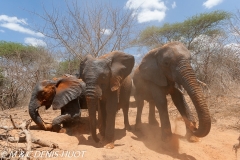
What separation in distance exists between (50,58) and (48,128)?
9878 mm

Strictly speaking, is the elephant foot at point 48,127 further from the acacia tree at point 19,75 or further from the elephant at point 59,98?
the acacia tree at point 19,75

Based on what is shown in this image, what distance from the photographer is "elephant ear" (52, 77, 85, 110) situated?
6332 mm

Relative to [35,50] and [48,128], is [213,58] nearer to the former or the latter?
Result: [48,128]

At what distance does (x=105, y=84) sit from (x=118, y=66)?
2.00 ft

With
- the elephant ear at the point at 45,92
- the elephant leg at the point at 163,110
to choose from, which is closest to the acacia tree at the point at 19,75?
the elephant ear at the point at 45,92

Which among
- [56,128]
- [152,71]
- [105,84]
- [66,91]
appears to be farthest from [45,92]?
[152,71]

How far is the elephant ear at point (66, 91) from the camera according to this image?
6.33m

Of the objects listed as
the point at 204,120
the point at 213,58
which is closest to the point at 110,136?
the point at 204,120

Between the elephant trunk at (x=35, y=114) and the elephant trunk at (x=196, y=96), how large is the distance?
150 inches

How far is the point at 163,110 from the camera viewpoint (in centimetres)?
545

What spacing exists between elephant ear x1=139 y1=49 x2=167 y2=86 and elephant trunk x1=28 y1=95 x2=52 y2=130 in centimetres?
306

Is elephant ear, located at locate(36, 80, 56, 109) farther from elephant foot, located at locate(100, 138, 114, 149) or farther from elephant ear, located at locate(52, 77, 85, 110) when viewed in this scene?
elephant foot, located at locate(100, 138, 114, 149)

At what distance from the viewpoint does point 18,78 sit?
515 inches

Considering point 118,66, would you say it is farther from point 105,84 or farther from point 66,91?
point 66,91
